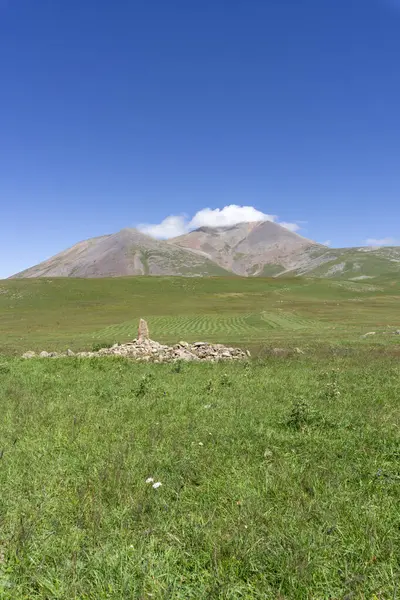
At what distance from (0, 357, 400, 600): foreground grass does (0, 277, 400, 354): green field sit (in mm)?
37616

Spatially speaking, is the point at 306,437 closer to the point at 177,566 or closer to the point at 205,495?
the point at 205,495

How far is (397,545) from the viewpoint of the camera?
5.20 metres

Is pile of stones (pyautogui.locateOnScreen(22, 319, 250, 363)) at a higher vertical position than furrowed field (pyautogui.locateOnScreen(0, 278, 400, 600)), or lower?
lower

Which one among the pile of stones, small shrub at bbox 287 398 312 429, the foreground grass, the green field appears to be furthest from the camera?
the green field

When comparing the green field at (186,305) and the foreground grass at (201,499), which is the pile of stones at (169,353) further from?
the green field at (186,305)

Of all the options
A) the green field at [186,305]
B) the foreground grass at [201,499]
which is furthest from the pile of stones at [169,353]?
the green field at [186,305]

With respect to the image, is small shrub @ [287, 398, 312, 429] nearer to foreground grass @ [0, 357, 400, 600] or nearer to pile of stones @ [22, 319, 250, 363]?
foreground grass @ [0, 357, 400, 600]

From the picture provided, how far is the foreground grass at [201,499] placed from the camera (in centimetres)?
468

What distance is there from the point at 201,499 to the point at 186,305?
113 meters

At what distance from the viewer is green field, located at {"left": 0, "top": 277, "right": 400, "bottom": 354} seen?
72.6 metres

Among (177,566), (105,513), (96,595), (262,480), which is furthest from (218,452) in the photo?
(96,595)

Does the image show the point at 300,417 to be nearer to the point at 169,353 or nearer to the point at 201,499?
the point at 201,499

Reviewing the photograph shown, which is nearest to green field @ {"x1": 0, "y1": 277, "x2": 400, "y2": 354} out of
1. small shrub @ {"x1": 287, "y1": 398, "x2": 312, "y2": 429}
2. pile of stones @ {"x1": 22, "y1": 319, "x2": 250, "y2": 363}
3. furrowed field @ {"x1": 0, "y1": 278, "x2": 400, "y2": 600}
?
pile of stones @ {"x1": 22, "y1": 319, "x2": 250, "y2": 363}

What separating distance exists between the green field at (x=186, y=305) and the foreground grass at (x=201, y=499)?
123ft
